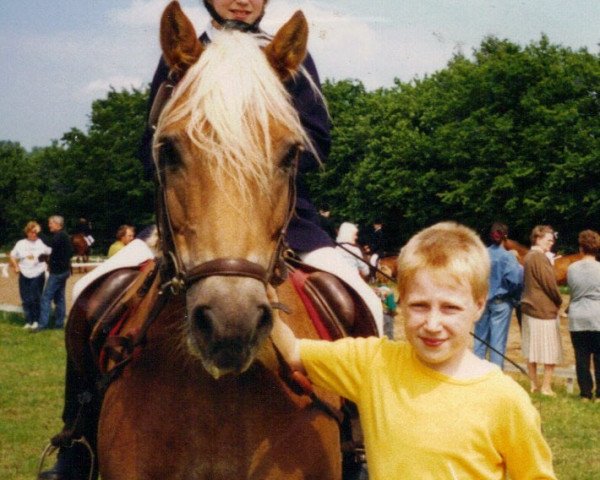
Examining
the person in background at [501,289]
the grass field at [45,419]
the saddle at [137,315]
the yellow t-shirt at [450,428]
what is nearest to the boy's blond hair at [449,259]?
the yellow t-shirt at [450,428]

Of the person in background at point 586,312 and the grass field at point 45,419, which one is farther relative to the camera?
the person in background at point 586,312

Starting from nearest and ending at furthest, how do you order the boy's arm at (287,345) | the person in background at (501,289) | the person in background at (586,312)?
1. the boy's arm at (287,345)
2. the person in background at (586,312)
3. the person in background at (501,289)

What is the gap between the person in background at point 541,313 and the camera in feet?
39.9

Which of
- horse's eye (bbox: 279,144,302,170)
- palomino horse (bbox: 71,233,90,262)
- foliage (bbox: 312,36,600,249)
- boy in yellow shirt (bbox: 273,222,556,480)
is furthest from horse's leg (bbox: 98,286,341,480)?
foliage (bbox: 312,36,600,249)

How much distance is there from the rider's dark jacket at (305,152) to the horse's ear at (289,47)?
0.07 m

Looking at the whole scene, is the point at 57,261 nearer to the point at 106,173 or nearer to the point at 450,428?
Answer: the point at 450,428

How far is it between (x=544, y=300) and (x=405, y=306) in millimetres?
10031

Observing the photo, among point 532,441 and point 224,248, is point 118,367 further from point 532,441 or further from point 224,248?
point 532,441

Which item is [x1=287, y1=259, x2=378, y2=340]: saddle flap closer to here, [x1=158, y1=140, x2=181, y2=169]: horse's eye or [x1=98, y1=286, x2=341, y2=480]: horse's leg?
[x1=98, y1=286, x2=341, y2=480]: horse's leg

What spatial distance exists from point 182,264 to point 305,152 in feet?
3.17

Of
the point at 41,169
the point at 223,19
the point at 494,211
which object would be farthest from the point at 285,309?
the point at 41,169

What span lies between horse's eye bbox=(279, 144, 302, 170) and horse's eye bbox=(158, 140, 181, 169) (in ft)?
1.23

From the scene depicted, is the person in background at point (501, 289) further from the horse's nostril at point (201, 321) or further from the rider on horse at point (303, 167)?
the horse's nostril at point (201, 321)

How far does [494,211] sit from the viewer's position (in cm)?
4841
